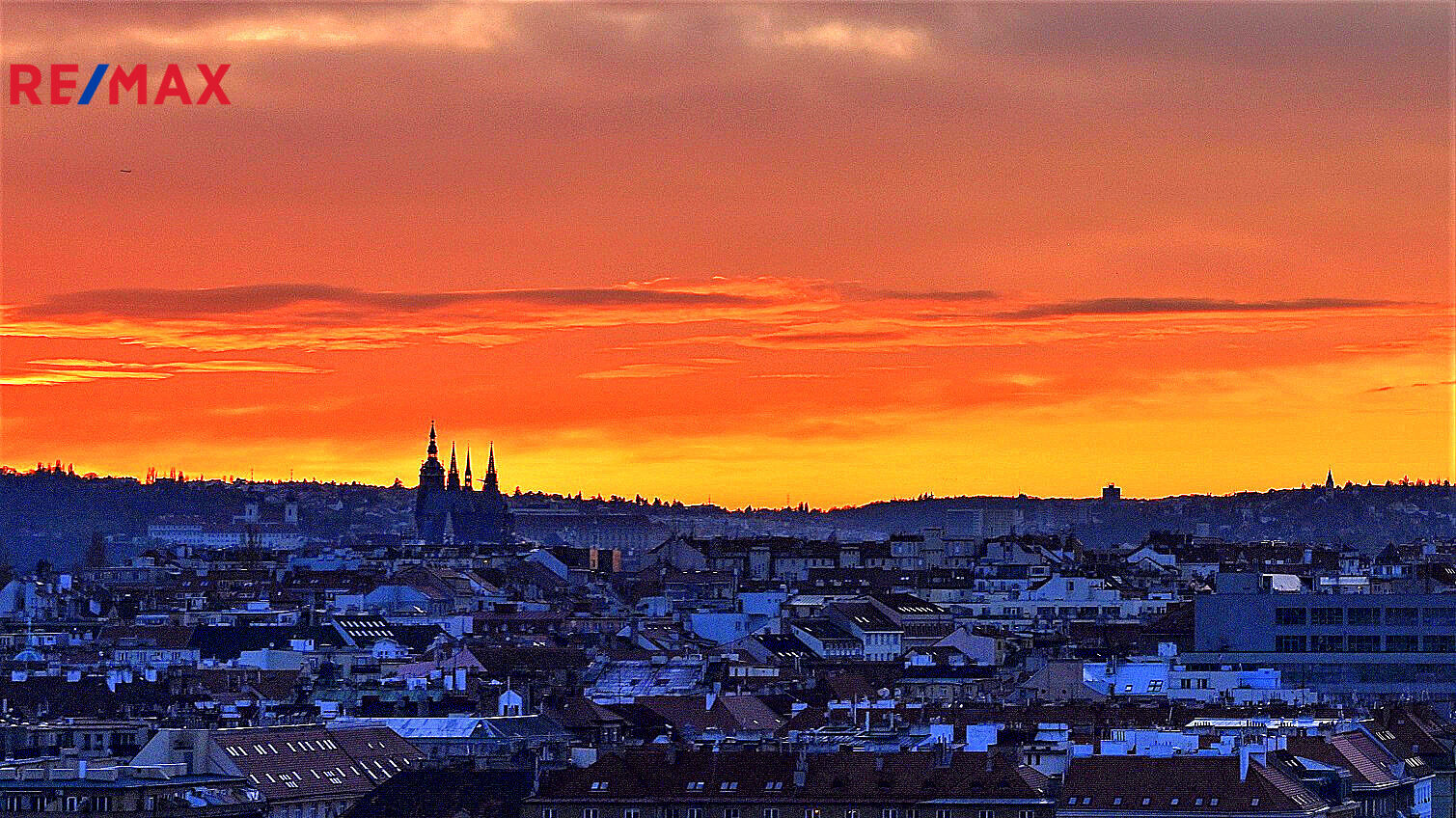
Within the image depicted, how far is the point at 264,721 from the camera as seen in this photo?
112188 mm

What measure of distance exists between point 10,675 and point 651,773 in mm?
53275

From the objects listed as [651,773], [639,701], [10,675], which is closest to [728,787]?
[651,773]

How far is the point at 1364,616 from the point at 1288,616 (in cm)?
228

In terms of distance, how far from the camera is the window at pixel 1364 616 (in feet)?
457

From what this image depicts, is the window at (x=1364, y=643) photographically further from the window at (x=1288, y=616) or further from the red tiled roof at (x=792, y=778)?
the red tiled roof at (x=792, y=778)

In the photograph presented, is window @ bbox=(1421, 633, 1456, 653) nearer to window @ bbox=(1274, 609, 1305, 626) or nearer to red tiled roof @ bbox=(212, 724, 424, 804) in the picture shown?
window @ bbox=(1274, 609, 1305, 626)

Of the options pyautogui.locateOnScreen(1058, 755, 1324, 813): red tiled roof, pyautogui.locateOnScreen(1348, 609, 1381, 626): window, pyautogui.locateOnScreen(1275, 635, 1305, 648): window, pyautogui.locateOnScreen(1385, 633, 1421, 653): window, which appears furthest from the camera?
pyautogui.locateOnScreen(1385, 633, 1421, 653): window

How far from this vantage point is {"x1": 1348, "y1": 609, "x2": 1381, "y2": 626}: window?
139375mm

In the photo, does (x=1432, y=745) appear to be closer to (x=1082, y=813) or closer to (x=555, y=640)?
(x=1082, y=813)

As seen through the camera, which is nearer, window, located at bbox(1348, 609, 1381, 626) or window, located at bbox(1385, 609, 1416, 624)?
Result: window, located at bbox(1348, 609, 1381, 626)

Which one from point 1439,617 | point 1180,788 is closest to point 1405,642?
point 1439,617

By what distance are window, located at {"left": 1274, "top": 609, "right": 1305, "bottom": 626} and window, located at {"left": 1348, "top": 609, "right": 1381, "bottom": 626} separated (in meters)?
1.48

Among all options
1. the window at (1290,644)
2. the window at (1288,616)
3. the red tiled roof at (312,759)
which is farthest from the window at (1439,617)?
the red tiled roof at (312,759)

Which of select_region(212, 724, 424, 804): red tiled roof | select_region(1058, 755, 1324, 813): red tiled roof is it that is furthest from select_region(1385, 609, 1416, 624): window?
select_region(1058, 755, 1324, 813): red tiled roof
